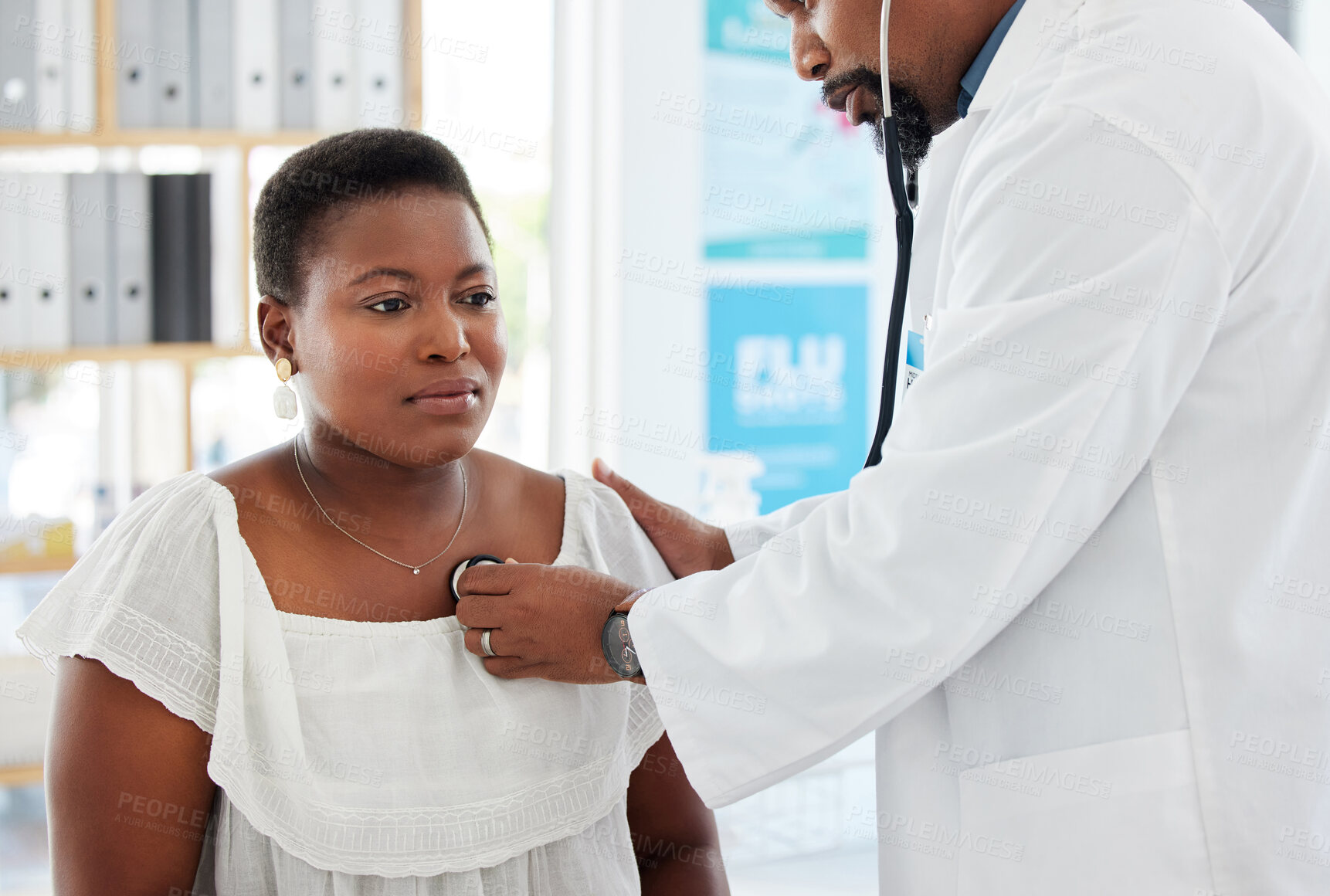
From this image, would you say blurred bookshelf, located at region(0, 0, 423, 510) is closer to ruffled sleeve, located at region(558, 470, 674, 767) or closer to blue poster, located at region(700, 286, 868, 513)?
blue poster, located at region(700, 286, 868, 513)

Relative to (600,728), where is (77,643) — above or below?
above

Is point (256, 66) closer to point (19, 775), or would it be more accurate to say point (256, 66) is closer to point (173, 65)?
point (173, 65)

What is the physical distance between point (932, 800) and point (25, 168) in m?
2.54

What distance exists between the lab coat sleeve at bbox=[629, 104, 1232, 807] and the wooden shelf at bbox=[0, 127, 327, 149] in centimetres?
193

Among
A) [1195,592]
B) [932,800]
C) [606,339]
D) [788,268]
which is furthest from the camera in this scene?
[788,268]

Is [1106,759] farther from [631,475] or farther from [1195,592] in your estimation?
[631,475]

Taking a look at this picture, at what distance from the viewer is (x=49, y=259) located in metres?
2.43

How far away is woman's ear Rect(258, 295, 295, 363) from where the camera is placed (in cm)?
118

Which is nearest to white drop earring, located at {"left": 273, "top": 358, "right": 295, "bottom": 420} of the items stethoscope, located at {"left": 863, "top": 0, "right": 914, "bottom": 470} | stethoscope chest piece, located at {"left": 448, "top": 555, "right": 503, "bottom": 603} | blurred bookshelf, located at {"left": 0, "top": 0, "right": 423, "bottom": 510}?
stethoscope chest piece, located at {"left": 448, "top": 555, "right": 503, "bottom": 603}

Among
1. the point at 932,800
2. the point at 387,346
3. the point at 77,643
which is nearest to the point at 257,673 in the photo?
the point at 77,643

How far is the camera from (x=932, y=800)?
3.53 feet

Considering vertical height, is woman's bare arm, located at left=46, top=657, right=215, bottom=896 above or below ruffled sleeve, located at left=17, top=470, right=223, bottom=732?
below

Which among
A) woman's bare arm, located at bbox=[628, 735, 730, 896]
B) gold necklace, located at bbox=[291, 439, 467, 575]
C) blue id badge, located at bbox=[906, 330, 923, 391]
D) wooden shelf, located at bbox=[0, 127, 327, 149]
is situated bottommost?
woman's bare arm, located at bbox=[628, 735, 730, 896]

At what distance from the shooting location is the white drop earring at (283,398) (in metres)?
1.19
